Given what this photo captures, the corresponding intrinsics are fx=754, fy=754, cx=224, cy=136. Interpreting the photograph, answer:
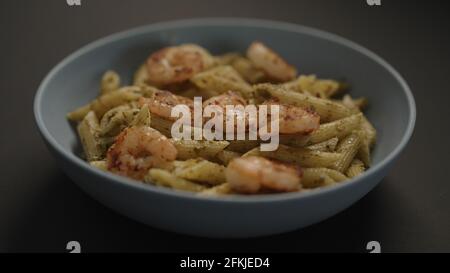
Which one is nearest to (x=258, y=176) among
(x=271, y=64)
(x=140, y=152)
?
(x=140, y=152)

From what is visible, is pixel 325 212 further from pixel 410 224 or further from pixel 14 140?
pixel 14 140

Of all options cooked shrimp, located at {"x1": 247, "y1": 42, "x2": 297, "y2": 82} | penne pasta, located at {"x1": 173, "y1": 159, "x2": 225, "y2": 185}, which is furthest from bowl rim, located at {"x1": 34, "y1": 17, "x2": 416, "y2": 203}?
cooked shrimp, located at {"x1": 247, "y1": 42, "x2": 297, "y2": 82}

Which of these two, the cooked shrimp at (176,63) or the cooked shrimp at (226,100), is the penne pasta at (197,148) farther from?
the cooked shrimp at (176,63)

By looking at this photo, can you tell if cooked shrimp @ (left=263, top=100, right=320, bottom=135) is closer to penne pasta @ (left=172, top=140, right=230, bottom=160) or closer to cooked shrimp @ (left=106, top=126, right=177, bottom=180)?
penne pasta @ (left=172, top=140, right=230, bottom=160)

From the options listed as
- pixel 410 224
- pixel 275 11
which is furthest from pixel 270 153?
pixel 275 11

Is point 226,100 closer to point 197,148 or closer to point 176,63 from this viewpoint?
point 197,148
